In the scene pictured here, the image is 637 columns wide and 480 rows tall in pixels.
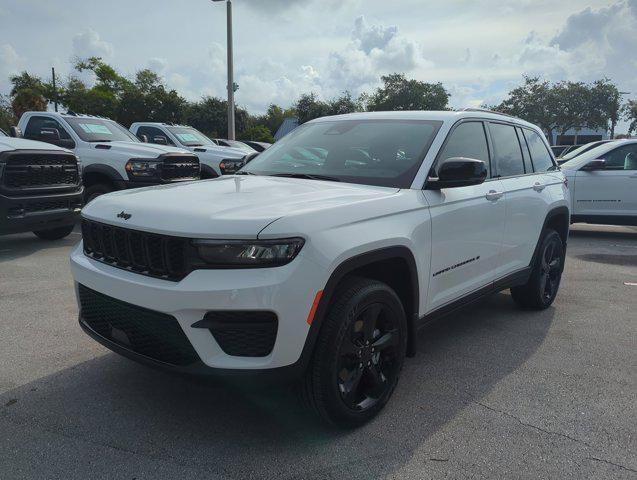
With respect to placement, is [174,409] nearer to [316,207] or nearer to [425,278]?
[316,207]

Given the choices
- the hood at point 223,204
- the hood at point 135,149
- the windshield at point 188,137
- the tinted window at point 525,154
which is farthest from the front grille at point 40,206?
the tinted window at point 525,154

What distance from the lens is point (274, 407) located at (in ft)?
10.0

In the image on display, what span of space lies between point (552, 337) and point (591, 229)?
7.71 m

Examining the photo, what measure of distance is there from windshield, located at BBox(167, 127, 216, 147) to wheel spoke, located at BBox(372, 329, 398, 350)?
9919 millimetres

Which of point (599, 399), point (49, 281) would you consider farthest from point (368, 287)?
point (49, 281)

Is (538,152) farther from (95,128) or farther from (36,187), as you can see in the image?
(95,128)

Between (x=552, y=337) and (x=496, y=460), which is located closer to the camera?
(x=496, y=460)

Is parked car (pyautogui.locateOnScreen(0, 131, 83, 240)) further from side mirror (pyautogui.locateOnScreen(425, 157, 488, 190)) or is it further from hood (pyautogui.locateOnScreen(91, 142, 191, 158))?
side mirror (pyautogui.locateOnScreen(425, 157, 488, 190))

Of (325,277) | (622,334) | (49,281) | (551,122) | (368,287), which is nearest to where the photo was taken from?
(325,277)

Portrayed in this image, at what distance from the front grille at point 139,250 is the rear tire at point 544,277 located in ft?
11.3

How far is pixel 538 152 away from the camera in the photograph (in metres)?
5.10

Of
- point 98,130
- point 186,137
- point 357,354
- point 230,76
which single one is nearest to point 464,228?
point 357,354

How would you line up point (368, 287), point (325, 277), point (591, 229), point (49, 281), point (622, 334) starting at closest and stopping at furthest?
point (325, 277), point (368, 287), point (622, 334), point (49, 281), point (591, 229)

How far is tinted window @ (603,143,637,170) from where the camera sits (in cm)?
932
